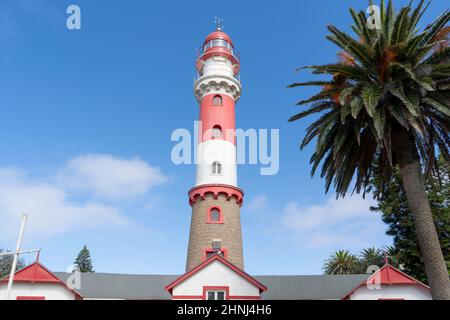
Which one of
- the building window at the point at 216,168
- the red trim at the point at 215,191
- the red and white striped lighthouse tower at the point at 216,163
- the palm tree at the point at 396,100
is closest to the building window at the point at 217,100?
the red and white striped lighthouse tower at the point at 216,163

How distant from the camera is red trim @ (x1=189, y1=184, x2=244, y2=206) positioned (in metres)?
31.9

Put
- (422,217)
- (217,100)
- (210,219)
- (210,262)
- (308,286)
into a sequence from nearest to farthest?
(422,217)
(210,262)
(210,219)
(308,286)
(217,100)

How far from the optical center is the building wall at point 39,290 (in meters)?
25.7

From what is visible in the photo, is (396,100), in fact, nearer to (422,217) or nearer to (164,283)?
(422,217)

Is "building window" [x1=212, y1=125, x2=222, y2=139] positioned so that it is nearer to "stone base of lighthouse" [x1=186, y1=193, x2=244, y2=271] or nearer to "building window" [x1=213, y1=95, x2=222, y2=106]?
"building window" [x1=213, y1=95, x2=222, y2=106]

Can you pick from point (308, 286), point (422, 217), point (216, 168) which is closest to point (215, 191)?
point (216, 168)

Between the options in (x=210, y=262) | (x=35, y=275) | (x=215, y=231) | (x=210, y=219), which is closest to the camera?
(x=210, y=262)

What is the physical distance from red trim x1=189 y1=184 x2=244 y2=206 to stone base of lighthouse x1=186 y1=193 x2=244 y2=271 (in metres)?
0.09

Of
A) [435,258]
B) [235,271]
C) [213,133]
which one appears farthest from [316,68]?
[213,133]

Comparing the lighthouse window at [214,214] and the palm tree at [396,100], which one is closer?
the palm tree at [396,100]

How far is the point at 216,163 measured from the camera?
33594 millimetres

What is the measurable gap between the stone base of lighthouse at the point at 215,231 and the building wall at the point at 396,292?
9.27 m

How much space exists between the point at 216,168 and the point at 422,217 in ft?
60.5

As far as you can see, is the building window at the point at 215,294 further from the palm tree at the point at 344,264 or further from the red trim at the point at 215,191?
the palm tree at the point at 344,264
